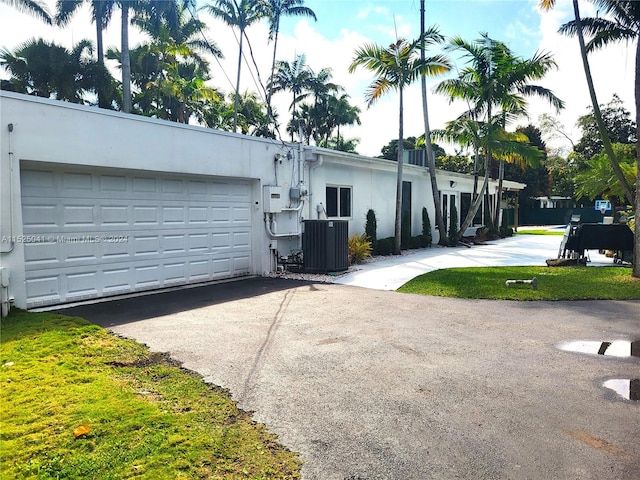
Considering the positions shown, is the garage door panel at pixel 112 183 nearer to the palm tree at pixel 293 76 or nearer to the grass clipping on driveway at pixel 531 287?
the grass clipping on driveway at pixel 531 287

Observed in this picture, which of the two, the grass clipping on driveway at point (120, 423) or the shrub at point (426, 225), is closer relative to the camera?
the grass clipping on driveway at point (120, 423)

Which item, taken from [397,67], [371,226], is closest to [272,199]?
[371,226]

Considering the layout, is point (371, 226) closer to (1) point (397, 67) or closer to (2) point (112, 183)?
(1) point (397, 67)

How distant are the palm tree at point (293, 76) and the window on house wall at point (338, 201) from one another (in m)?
21.5

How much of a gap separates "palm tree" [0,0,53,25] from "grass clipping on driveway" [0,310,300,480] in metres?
20.7

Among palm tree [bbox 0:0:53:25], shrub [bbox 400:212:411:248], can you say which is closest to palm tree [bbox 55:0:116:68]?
palm tree [bbox 0:0:53:25]

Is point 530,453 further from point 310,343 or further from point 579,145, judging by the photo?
point 579,145

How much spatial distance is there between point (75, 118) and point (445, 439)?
6.81 meters

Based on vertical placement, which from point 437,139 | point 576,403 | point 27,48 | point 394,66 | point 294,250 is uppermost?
point 27,48

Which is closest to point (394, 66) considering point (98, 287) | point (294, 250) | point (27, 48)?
point (294, 250)

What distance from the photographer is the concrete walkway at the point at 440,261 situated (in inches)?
389

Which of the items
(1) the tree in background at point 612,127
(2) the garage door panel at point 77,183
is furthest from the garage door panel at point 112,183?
(1) the tree in background at point 612,127

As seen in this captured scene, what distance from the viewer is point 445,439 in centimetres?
304

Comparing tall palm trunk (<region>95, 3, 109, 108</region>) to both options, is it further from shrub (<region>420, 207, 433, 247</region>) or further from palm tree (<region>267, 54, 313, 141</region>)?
shrub (<region>420, 207, 433, 247</region>)
